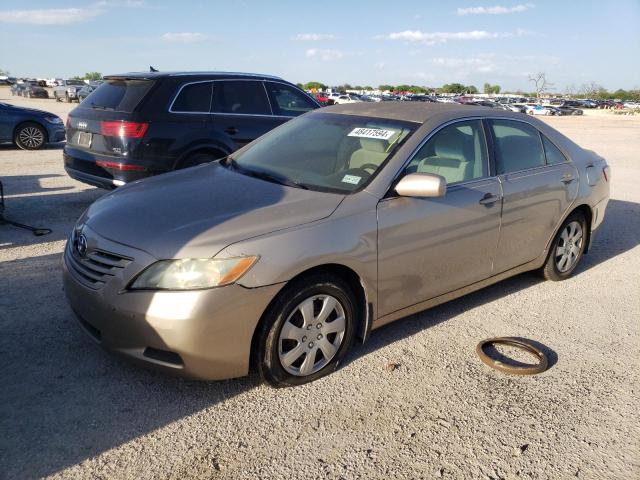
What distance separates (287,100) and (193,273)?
526cm

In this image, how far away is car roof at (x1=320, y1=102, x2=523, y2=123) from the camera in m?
4.14

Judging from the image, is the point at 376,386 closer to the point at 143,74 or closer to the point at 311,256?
the point at 311,256

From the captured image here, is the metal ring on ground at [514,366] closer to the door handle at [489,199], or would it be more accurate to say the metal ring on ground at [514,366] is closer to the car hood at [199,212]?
the door handle at [489,199]

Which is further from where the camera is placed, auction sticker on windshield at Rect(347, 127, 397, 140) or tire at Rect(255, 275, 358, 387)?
auction sticker on windshield at Rect(347, 127, 397, 140)

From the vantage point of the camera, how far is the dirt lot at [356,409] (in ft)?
8.80

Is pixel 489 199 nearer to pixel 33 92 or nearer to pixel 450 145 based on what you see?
pixel 450 145

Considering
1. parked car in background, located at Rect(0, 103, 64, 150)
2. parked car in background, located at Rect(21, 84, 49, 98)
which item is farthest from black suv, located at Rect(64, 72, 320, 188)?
parked car in background, located at Rect(21, 84, 49, 98)

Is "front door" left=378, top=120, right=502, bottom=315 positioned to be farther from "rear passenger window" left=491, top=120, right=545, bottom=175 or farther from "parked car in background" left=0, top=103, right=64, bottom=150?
"parked car in background" left=0, top=103, right=64, bottom=150

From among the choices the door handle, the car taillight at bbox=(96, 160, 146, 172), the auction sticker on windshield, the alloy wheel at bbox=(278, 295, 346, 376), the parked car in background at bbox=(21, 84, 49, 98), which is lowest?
the alloy wheel at bbox=(278, 295, 346, 376)

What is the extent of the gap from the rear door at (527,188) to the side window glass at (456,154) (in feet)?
0.60

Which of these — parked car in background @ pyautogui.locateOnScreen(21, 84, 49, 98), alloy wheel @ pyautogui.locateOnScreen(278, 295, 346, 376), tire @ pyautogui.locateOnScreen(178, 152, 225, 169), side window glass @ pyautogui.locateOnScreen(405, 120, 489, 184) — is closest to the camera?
alloy wheel @ pyautogui.locateOnScreen(278, 295, 346, 376)

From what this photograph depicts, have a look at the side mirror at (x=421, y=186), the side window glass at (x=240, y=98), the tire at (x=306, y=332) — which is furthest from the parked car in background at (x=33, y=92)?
the tire at (x=306, y=332)

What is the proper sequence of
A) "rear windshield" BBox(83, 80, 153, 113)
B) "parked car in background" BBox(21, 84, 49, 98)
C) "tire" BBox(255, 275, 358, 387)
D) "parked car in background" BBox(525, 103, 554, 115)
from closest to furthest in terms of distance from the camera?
"tire" BBox(255, 275, 358, 387) → "rear windshield" BBox(83, 80, 153, 113) → "parked car in background" BBox(21, 84, 49, 98) → "parked car in background" BBox(525, 103, 554, 115)

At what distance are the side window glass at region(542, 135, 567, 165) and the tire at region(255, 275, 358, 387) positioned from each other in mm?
2600
